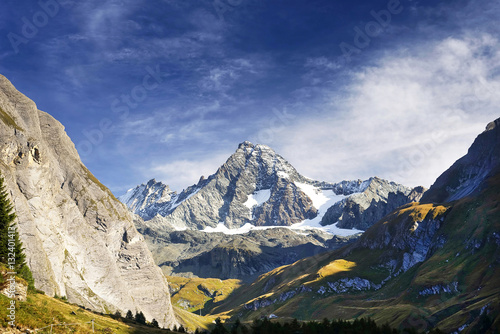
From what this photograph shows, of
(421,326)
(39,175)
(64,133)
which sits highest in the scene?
(64,133)

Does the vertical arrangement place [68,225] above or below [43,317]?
above

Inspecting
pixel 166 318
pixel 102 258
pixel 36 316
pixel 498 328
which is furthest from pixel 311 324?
pixel 166 318

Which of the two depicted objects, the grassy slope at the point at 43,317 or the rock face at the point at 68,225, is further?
the rock face at the point at 68,225

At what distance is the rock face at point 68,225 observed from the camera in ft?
348

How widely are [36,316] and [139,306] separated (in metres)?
144

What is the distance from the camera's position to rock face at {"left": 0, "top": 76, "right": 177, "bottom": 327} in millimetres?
106125

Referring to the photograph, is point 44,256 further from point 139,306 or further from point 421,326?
point 421,326

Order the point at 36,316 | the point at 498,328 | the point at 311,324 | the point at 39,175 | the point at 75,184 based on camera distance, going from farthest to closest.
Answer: the point at 75,184, the point at 39,175, the point at 498,328, the point at 311,324, the point at 36,316

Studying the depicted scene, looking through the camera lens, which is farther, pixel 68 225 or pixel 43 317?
pixel 68 225

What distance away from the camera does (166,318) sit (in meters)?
186

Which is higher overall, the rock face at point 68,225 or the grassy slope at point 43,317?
the rock face at point 68,225

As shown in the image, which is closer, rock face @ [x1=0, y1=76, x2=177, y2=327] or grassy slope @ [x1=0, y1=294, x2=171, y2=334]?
grassy slope @ [x1=0, y1=294, x2=171, y2=334]

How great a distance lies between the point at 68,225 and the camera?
467 feet

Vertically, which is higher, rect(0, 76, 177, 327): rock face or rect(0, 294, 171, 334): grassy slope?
rect(0, 76, 177, 327): rock face
